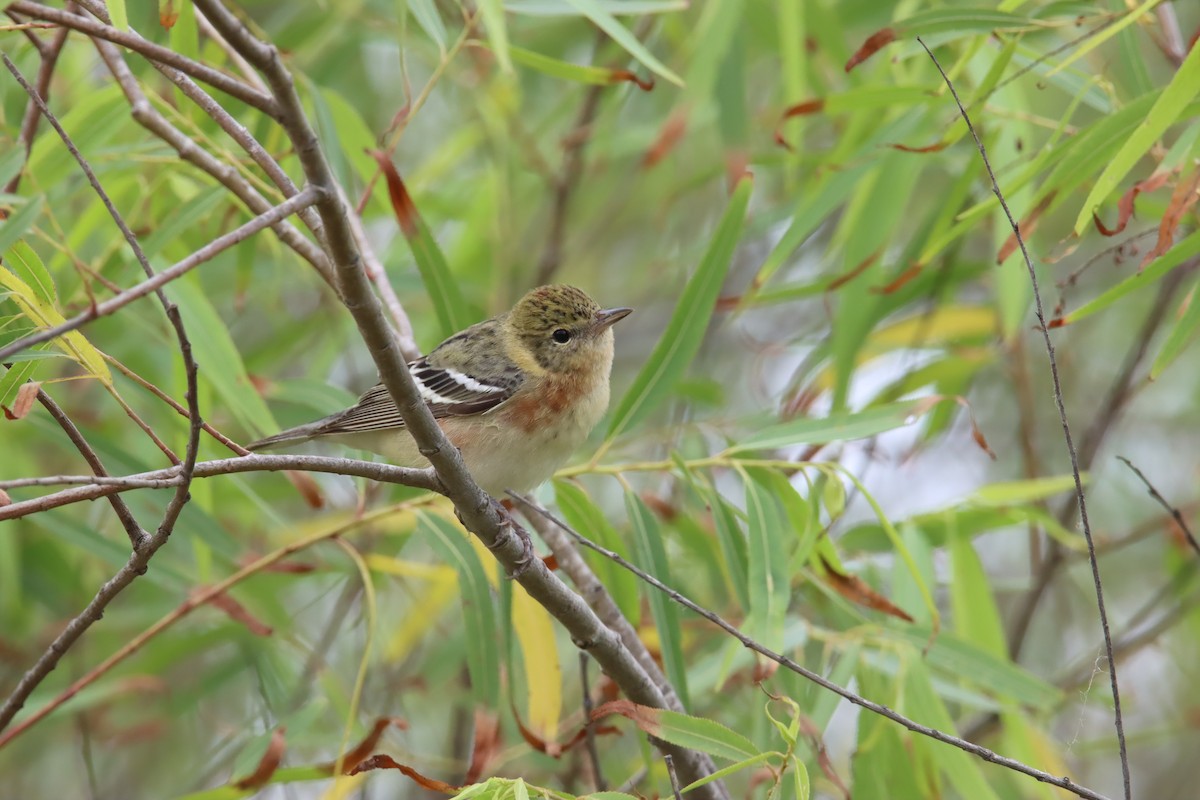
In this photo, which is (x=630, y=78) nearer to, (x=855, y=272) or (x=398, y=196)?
(x=398, y=196)

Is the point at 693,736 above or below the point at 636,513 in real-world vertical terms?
below

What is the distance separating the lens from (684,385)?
498 cm

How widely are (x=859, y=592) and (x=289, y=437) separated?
69.5 inches

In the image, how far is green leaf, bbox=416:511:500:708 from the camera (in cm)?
340

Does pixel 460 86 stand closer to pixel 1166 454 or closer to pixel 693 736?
pixel 693 736

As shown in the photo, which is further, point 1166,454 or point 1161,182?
point 1166,454

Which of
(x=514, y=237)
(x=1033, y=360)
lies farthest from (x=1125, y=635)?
(x=514, y=237)

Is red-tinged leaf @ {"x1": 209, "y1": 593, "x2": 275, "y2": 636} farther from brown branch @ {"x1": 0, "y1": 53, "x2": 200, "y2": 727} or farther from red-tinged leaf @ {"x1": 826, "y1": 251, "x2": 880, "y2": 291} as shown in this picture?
red-tinged leaf @ {"x1": 826, "y1": 251, "x2": 880, "y2": 291}

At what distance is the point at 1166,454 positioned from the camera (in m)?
7.20

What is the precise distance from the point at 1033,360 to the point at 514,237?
2.96m

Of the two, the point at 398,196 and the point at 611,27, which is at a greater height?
the point at 611,27

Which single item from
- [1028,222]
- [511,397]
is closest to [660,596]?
[511,397]

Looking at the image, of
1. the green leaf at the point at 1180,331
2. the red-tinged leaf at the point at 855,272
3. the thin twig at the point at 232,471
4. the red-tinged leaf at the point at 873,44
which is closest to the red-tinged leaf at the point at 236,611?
the thin twig at the point at 232,471

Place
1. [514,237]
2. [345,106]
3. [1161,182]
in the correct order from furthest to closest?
[514,237], [345,106], [1161,182]
